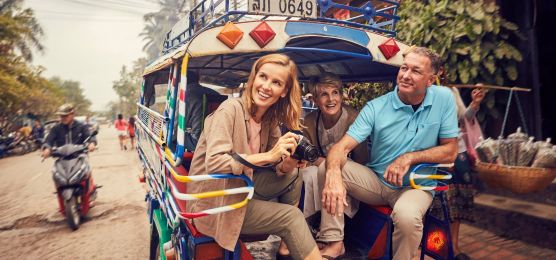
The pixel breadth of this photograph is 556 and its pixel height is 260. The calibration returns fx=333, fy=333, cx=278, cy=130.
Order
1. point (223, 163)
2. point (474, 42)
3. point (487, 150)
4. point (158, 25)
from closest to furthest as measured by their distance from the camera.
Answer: point (223, 163) → point (487, 150) → point (474, 42) → point (158, 25)

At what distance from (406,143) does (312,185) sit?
2.59 feet

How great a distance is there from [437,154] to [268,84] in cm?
134

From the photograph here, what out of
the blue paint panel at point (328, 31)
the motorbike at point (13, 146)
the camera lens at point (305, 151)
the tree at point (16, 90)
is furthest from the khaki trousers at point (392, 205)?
the tree at point (16, 90)

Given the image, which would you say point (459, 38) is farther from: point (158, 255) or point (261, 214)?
point (158, 255)

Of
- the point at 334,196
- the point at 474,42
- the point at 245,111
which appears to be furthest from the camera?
the point at 474,42

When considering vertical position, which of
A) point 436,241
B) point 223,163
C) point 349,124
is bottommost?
point 436,241

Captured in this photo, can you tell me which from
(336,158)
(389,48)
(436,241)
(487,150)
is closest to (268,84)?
(336,158)

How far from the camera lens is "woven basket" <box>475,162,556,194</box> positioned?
3191 mm

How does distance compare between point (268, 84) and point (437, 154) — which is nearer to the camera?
point (268, 84)

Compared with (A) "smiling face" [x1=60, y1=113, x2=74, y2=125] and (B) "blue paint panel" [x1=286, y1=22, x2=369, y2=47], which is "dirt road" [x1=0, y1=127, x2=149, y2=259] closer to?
(A) "smiling face" [x1=60, y1=113, x2=74, y2=125]

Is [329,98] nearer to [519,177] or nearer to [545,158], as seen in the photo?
[519,177]

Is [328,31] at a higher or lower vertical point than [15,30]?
lower

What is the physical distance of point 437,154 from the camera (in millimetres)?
2408

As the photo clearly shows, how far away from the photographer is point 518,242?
4.14m
